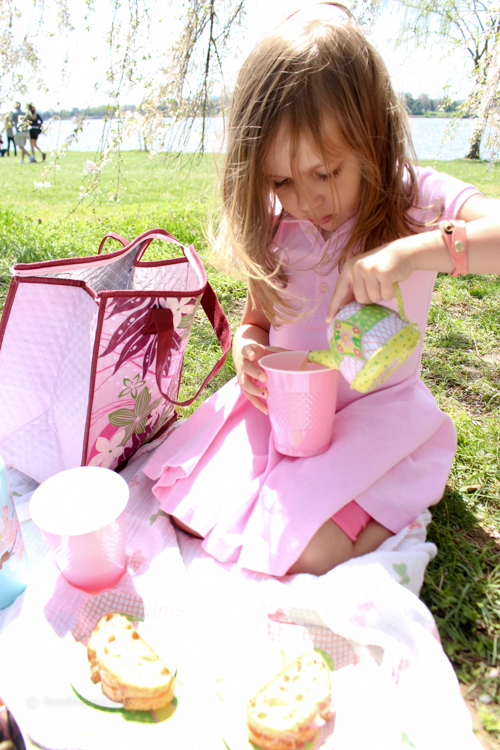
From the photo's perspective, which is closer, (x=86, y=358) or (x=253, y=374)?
(x=253, y=374)

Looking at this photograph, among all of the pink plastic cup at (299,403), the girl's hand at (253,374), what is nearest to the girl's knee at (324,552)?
the pink plastic cup at (299,403)

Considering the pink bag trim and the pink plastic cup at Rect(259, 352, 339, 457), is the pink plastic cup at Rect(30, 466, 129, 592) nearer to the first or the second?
the pink plastic cup at Rect(259, 352, 339, 457)

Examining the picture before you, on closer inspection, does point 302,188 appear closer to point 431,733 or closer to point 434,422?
point 434,422

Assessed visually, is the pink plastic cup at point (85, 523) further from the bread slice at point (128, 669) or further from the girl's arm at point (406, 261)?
the girl's arm at point (406, 261)

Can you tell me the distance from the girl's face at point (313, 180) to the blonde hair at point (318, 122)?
0.02 m

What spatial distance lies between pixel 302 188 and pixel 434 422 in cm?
63

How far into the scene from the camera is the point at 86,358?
1402mm

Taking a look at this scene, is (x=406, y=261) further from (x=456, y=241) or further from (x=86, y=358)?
(x=86, y=358)

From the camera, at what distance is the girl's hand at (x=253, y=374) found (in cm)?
131

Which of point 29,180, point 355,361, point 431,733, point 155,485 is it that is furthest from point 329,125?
point 29,180

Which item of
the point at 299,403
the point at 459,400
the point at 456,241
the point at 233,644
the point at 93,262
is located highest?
the point at 456,241

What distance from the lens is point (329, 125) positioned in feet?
3.70

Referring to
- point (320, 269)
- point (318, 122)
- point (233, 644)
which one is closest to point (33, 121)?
point (320, 269)

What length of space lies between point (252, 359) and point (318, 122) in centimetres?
54
